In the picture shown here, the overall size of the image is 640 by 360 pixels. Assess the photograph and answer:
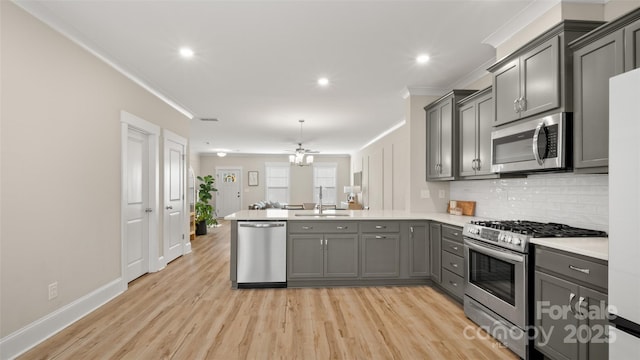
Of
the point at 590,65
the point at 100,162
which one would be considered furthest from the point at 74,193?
the point at 590,65

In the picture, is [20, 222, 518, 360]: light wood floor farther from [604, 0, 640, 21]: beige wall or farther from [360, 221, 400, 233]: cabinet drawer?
[604, 0, 640, 21]: beige wall

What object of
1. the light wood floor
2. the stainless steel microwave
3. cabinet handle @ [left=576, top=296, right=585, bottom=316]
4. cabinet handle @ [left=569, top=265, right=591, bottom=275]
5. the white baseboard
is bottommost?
the light wood floor

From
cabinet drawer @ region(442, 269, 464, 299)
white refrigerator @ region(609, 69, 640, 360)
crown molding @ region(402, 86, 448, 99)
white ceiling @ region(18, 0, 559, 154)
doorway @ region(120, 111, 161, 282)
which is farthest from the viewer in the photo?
crown molding @ region(402, 86, 448, 99)

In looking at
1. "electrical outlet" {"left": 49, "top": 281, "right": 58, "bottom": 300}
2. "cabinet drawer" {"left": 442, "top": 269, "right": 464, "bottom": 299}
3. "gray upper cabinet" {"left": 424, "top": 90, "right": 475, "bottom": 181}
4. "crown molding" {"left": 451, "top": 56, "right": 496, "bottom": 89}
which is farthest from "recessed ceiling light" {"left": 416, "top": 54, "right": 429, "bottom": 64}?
"electrical outlet" {"left": 49, "top": 281, "right": 58, "bottom": 300}

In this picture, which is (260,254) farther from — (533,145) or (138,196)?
(533,145)

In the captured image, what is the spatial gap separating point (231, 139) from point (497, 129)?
7.61m

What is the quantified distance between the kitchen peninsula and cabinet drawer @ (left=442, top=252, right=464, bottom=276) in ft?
1.00

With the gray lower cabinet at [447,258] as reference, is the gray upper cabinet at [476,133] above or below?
above

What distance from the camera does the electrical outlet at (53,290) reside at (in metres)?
2.75

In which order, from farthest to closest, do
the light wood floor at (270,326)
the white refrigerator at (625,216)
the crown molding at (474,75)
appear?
the crown molding at (474,75)
the light wood floor at (270,326)
the white refrigerator at (625,216)

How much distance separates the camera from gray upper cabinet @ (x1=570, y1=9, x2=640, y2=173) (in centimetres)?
189

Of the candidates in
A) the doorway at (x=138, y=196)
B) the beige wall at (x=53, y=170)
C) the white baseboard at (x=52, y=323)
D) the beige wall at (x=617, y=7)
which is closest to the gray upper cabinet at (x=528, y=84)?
the beige wall at (x=617, y=7)

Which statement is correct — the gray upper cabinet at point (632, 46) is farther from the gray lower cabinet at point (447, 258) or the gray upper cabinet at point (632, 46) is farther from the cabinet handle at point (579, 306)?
the gray lower cabinet at point (447, 258)

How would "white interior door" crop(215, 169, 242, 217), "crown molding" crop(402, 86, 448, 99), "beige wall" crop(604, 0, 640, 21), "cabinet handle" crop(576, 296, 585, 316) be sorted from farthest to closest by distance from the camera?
1. "white interior door" crop(215, 169, 242, 217)
2. "crown molding" crop(402, 86, 448, 99)
3. "beige wall" crop(604, 0, 640, 21)
4. "cabinet handle" crop(576, 296, 585, 316)
